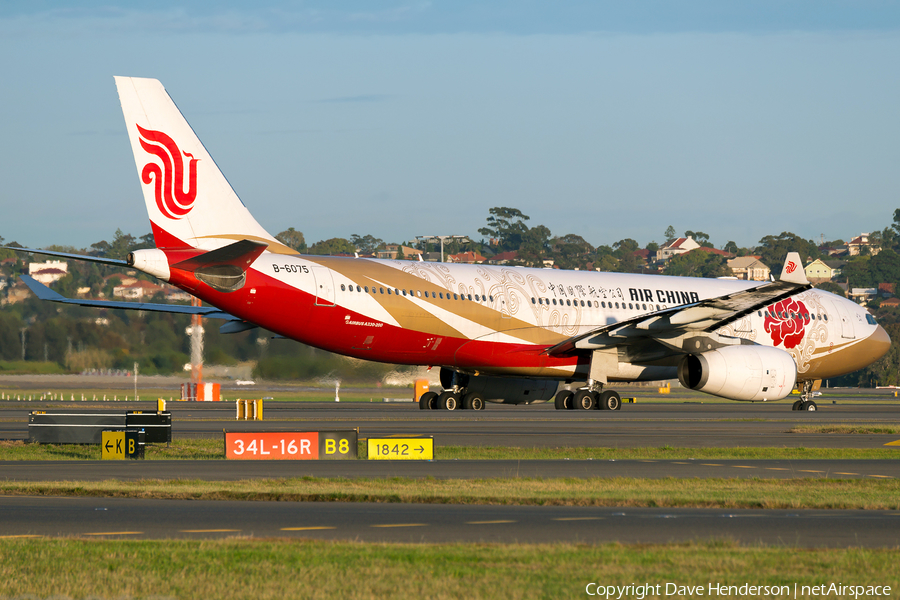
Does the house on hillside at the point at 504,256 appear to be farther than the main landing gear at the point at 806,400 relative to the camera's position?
Yes

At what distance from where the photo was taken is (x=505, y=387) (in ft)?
126

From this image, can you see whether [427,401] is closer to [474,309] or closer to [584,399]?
[474,309]

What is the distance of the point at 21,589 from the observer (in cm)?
857

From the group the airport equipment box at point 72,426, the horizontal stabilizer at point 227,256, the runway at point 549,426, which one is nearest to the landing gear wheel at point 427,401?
the runway at point 549,426

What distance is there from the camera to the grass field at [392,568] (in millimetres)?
8586

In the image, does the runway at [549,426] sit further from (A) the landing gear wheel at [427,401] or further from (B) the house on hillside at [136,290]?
(B) the house on hillside at [136,290]

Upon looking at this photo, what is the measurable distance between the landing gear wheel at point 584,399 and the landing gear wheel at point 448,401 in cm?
415

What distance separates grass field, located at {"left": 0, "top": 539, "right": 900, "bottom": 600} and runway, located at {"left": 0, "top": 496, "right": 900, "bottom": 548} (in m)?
0.74

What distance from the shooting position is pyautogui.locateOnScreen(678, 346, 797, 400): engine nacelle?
1372 inches

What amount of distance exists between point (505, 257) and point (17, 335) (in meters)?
122

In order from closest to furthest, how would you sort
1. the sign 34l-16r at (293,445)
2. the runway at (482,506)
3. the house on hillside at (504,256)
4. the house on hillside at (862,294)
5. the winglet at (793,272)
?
the runway at (482,506)
the sign 34l-16r at (293,445)
the winglet at (793,272)
the house on hillside at (862,294)
the house on hillside at (504,256)

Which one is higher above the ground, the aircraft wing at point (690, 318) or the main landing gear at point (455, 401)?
the aircraft wing at point (690, 318)

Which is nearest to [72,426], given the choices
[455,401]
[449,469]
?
[449,469]

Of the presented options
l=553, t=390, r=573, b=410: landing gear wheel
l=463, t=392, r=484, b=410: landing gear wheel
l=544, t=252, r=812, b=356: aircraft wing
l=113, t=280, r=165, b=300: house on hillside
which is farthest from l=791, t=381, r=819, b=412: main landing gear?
l=113, t=280, r=165, b=300: house on hillside
